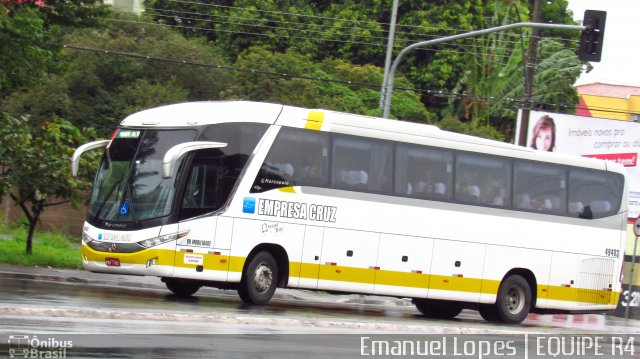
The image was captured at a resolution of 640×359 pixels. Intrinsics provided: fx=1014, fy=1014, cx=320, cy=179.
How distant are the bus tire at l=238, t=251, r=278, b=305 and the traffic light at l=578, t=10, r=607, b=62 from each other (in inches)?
411

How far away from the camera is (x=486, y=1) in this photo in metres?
54.5

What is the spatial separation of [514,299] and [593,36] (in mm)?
7037

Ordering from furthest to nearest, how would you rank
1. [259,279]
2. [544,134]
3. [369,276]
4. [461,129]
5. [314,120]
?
[461,129]
[544,134]
[369,276]
[314,120]
[259,279]

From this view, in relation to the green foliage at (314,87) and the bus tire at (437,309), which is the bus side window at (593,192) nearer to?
the bus tire at (437,309)

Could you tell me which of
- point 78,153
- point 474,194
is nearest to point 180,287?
point 78,153

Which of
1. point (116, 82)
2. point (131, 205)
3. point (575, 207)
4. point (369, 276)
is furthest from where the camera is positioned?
point (116, 82)

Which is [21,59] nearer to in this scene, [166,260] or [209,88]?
[166,260]

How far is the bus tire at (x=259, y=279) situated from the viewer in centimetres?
1773

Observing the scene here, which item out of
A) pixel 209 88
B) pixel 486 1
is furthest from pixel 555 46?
pixel 209 88

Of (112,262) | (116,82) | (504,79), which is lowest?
(112,262)

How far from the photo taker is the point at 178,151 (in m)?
16.8

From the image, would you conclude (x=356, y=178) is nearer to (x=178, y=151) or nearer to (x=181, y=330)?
(x=178, y=151)

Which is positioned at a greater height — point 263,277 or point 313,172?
point 313,172

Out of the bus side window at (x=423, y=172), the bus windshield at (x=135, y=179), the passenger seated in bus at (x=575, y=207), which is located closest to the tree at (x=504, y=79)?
the passenger seated in bus at (x=575, y=207)
